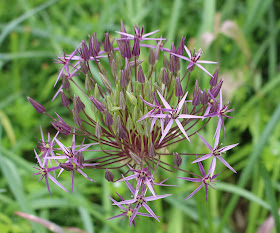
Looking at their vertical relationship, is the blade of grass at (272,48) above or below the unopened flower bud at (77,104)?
below

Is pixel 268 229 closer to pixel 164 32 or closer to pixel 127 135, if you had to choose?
pixel 127 135

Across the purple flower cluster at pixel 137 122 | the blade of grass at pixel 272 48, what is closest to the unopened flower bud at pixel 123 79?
the purple flower cluster at pixel 137 122

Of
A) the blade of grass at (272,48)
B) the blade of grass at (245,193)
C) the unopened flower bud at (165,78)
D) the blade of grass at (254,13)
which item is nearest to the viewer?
the unopened flower bud at (165,78)

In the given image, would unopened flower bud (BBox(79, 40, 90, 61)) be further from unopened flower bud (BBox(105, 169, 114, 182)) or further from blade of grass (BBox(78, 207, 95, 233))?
blade of grass (BBox(78, 207, 95, 233))

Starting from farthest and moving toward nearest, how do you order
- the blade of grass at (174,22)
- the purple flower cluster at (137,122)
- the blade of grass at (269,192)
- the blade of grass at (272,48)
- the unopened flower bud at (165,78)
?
the blade of grass at (272,48) → the blade of grass at (174,22) → the blade of grass at (269,192) → the unopened flower bud at (165,78) → the purple flower cluster at (137,122)

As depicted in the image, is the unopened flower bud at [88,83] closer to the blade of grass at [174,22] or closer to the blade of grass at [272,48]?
the blade of grass at [174,22]

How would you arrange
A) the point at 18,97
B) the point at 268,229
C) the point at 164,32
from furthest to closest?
the point at 164,32, the point at 18,97, the point at 268,229

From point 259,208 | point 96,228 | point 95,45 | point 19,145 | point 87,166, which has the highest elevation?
point 95,45

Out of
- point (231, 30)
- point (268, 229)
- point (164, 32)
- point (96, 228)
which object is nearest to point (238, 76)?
point (231, 30)

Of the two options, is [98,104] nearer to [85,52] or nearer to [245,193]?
[85,52]
